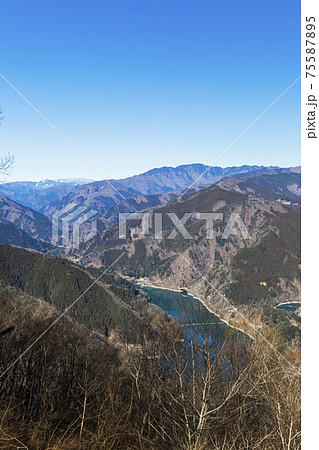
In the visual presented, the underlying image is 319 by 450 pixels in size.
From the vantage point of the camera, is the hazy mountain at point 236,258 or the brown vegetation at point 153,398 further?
the hazy mountain at point 236,258

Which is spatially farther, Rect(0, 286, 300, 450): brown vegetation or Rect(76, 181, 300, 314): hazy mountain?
Rect(76, 181, 300, 314): hazy mountain

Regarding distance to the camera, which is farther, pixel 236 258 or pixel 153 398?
pixel 236 258

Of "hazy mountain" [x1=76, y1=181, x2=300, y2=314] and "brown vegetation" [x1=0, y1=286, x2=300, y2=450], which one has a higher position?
"brown vegetation" [x1=0, y1=286, x2=300, y2=450]

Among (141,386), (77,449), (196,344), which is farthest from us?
(141,386)

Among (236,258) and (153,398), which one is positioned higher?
(153,398)

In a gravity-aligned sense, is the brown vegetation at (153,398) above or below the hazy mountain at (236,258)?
above
